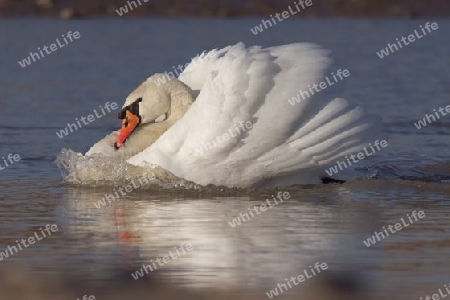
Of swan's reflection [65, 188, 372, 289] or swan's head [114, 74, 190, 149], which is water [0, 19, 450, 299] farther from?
swan's head [114, 74, 190, 149]

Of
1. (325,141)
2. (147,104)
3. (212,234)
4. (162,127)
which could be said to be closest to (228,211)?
(212,234)

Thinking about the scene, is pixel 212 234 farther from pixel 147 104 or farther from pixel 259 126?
pixel 147 104

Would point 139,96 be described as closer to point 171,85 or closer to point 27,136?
point 171,85

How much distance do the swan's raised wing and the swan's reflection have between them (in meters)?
0.26

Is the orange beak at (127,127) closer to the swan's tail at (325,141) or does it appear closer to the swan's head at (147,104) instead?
the swan's head at (147,104)

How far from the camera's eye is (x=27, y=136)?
1487cm

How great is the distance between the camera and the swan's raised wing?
10719mm

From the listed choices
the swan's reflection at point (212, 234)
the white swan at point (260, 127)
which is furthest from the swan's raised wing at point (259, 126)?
the swan's reflection at point (212, 234)

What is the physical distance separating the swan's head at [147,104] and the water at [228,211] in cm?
67

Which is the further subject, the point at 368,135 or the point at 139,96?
the point at 139,96

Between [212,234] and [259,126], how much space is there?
6.49 feet

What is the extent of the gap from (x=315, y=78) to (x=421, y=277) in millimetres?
3647

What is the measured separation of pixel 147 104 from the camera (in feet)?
39.4

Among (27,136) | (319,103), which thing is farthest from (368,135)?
(27,136)
